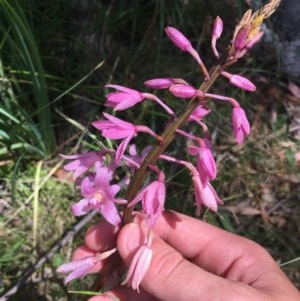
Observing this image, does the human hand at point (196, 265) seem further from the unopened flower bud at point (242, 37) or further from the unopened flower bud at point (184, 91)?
the unopened flower bud at point (242, 37)

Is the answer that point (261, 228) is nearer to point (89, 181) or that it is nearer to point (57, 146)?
point (57, 146)

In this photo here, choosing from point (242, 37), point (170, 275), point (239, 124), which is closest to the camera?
point (242, 37)

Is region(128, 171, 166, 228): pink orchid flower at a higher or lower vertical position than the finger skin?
higher

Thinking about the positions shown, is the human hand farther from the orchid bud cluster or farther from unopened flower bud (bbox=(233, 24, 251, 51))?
unopened flower bud (bbox=(233, 24, 251, 51))

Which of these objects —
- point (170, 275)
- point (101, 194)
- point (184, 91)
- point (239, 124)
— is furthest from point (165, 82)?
point (170, 275)

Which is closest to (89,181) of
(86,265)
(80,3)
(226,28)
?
(86,265)

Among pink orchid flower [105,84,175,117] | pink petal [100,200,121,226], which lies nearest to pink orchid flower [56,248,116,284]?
pink petal [100,200,121,226]

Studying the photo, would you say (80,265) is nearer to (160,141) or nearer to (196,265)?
(196,265)
